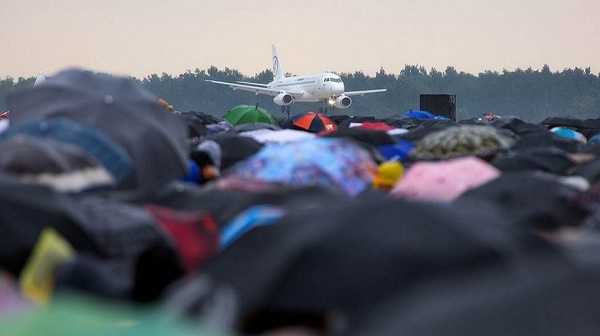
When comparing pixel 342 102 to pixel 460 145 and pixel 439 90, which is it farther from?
pixel 439 90

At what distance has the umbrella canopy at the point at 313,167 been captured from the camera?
8969 mm

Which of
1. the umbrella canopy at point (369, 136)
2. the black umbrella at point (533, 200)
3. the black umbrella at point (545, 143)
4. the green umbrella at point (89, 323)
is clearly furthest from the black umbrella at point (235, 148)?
the green umbrella at point (89, 323)

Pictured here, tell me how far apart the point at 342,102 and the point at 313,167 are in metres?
69.6

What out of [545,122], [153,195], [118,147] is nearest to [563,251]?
[153,195]

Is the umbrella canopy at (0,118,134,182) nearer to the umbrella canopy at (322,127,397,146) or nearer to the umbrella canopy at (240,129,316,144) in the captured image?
the umbrella canopy at (322,127,397,146)

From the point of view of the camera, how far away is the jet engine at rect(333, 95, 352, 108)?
77000 millimetres

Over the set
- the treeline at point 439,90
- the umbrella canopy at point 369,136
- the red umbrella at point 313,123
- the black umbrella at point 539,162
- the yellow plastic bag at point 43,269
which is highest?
the yellow plastic bag at point 43,269

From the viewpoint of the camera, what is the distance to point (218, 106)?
555 ft

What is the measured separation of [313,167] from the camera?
9.06 metres

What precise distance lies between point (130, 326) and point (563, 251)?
1432mm

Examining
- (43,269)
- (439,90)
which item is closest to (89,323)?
(43,269)

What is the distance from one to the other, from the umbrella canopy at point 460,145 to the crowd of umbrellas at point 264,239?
1292 millimetres

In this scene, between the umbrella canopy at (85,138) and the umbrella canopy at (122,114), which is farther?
the umbrella canopy at (122,114)

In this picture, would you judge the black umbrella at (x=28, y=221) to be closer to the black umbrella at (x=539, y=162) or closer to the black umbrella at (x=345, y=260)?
the black umbrella at (x=345, y=260)
